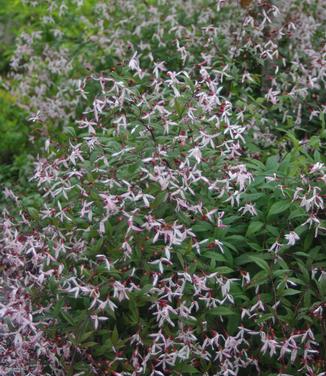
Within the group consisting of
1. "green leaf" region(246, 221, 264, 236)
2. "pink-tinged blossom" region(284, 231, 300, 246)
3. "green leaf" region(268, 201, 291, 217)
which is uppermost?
"green leaf" region(268, 201, 291, 217)

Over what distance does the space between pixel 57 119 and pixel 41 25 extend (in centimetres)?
94

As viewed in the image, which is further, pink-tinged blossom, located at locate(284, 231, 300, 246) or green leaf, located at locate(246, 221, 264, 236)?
green leaf, located at locate(246, 221, 264, 236)

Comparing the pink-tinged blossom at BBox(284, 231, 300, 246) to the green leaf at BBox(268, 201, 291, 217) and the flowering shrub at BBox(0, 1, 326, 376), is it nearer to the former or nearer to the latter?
the flowering shrub at BBox(0, 1, 326, 376)

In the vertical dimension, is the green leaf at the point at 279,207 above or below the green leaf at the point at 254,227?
above

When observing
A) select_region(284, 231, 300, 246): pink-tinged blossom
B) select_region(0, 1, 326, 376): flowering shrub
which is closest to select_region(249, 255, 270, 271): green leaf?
select_region(0, 1, 326, 376): flowering shrub

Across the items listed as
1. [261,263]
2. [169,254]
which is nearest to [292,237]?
[261,263]

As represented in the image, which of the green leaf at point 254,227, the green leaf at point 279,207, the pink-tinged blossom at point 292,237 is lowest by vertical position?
the green leaf at point 254,227

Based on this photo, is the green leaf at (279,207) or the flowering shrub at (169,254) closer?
the flowering shrub at (169,254)

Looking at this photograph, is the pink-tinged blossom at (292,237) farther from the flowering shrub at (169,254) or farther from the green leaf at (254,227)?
the green leaf at (254,227)

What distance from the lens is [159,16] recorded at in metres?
5.42

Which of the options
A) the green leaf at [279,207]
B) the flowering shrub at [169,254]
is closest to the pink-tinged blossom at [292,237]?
the flowering shrub at [169,254]

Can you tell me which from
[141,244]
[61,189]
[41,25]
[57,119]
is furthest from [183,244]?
[41,25]

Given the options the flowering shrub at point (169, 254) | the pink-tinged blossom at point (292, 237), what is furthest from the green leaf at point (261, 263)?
the pink-tinged blossom at point (292, 237)

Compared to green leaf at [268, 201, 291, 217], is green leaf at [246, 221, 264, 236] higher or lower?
lower
